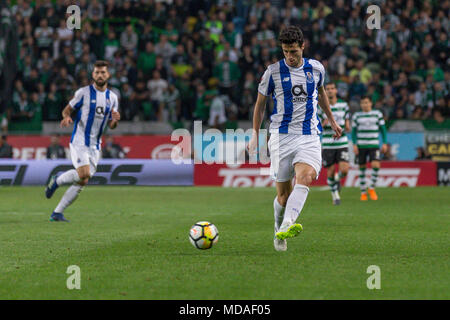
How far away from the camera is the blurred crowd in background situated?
896 inches

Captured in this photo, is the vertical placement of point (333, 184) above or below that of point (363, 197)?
above

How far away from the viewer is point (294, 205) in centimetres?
801

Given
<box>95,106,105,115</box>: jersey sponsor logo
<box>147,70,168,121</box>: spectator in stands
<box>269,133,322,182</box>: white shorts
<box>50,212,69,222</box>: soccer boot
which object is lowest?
<box>50,212,69,222</box>: soccer boot

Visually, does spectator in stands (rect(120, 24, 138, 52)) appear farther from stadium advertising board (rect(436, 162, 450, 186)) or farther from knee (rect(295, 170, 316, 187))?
knee (rect(295, 170, 316, 187))

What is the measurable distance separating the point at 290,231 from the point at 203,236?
1.15 meters

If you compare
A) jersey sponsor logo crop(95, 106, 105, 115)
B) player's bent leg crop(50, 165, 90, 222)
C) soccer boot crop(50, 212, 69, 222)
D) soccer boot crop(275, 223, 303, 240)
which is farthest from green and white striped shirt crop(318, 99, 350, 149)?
soccer boot crop(275, 223, 303, 240)

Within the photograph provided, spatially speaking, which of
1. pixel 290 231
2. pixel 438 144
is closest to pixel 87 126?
pixel 290 231

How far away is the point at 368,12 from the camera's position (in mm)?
24000

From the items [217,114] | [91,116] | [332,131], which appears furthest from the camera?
[217,114]

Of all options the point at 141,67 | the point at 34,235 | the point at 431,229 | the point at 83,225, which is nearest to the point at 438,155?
the point at 141,67

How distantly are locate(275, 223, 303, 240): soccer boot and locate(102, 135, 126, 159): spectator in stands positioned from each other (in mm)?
14518

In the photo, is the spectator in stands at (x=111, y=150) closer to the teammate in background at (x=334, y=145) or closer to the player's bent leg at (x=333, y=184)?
the teammate in background at (x=334, y=145)

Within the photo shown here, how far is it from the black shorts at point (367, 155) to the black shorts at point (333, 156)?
1.30 meters

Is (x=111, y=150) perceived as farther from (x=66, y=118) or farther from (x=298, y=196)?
(x=298, y=196)
